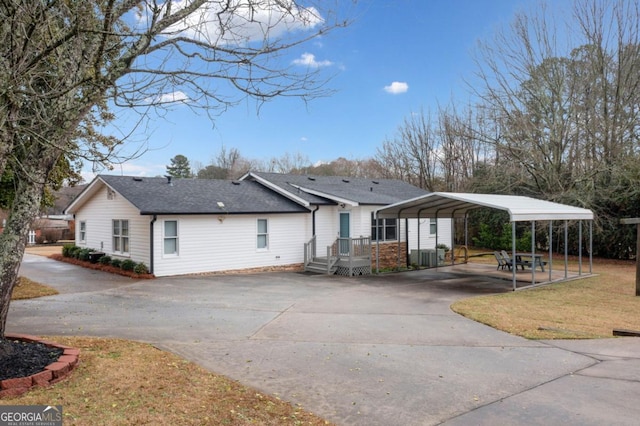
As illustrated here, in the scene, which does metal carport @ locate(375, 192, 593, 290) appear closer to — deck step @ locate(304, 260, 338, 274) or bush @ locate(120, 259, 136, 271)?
deck step @ locate(304, 260, 338, 274)

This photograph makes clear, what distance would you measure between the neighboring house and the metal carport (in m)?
1.29

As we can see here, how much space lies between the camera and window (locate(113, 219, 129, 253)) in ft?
56.7

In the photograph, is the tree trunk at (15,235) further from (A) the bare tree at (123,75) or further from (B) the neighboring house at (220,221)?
(B) the neighboring house at (220,221)

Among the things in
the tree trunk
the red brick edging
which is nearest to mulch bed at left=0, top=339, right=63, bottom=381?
the red brick edging

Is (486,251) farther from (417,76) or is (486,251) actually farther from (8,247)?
(8,247)

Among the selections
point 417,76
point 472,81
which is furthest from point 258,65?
point 472,81

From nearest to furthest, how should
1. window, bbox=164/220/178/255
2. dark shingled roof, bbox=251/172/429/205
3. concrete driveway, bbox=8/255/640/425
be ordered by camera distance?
concrete driveway, bbox=8/255/640/425 → window, bbox=164/220/178/255 → dark shingled roof, bbox=251/172/429/205

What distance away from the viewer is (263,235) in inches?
714

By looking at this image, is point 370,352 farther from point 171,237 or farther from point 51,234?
point 51,234

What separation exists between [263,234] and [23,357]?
13104mm

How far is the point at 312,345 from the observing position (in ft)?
22.4

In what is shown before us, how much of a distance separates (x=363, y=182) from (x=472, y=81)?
868 cm

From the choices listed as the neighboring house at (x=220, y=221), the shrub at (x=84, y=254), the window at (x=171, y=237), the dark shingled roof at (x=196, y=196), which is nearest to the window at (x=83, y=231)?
the neighboring house at (x=220, y=221)

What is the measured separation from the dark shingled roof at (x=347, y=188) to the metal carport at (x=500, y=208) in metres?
1.77
